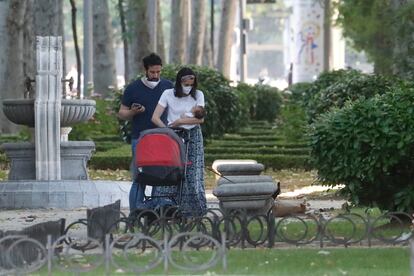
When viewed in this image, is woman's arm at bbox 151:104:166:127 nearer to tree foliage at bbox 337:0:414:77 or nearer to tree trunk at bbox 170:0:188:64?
tree foliage at bbox 337:0:414:77

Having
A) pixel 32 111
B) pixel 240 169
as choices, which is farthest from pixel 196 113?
pixel 32 111

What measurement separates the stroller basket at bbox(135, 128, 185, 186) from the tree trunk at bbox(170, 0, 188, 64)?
39.3m

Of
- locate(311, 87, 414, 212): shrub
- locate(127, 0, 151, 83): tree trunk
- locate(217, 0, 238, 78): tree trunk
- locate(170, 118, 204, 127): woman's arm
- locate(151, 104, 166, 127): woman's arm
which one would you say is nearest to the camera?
locate(311, 87, 414, 212): shrub

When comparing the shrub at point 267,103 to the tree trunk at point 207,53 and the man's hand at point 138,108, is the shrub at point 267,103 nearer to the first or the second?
the tree trunk at point 207,53

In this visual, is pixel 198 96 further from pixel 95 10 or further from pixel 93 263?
pixel 95 10

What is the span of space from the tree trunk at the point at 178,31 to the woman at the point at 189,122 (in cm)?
3849

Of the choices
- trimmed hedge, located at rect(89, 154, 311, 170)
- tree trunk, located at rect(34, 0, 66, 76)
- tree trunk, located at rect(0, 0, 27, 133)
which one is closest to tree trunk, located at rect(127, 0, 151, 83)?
tree trunk, located at rect(0, 0, 27, 133)

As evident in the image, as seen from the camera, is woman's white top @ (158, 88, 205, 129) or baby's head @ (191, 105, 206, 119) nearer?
baby's head @ (191, 105, 206, 119)

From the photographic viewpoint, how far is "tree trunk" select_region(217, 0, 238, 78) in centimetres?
6305

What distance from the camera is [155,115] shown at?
1580 cm

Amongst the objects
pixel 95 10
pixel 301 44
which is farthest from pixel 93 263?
pixel 301 44

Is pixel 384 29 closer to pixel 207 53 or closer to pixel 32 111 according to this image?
pixel 32 111

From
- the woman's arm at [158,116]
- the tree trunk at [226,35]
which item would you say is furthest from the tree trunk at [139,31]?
the woman's arm at [158,116]

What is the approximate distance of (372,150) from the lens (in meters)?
14.8
